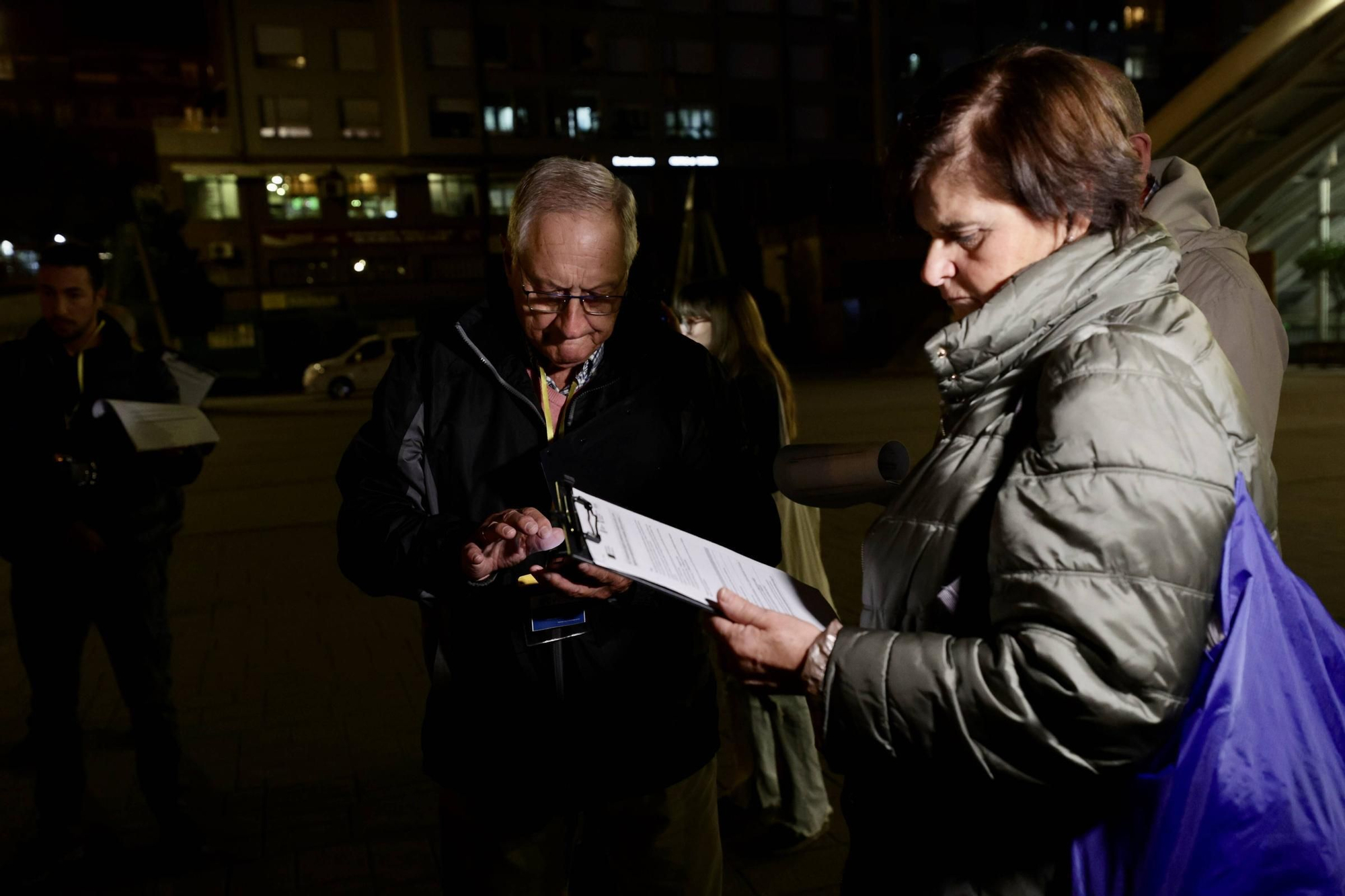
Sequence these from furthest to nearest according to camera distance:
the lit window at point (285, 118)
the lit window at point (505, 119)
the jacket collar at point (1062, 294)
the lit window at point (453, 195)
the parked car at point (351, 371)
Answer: the lit window at point (505, 119) < the lit window at point (453, 195) < the lit window at point (285, 118) < the parked car at point (351, 371) < the jacket collar at point (1062, 294)

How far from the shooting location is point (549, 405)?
2.30m

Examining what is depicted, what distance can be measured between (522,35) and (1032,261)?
2015 inches

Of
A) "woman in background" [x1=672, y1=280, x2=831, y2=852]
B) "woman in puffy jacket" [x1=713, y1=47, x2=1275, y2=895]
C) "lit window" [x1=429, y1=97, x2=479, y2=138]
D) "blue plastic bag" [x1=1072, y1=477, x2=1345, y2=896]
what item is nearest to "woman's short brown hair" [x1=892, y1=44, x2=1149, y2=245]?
"woman in puffy jacket" [x1=713, y1=47, x2=1275, y2=895]

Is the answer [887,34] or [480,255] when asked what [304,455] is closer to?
[480,255]

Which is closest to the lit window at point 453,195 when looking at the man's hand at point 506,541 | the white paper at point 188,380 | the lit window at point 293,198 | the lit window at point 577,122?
the lit window at point 293,198

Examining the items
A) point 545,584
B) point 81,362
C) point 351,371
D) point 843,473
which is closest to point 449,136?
point 351,371

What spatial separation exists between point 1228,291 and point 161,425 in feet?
11.0

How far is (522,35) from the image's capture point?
48656 millimetres

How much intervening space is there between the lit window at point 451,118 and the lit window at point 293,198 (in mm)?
5722

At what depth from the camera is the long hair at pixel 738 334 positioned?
162 inches

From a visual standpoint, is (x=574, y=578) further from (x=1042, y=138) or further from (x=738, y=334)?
(x=738, y=334)

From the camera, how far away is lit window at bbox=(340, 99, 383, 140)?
152 ft

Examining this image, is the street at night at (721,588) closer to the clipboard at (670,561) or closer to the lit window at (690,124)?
the clipboard at (670,561)

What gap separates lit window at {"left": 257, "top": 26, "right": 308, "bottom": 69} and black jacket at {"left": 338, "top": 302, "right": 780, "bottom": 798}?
48183mm
